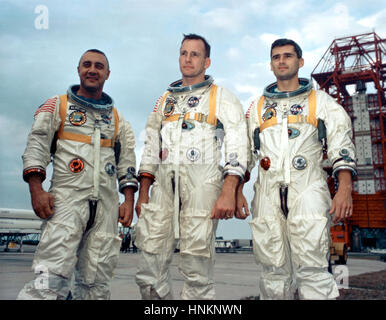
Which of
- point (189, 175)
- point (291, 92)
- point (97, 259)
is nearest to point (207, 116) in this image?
point (189, 175)

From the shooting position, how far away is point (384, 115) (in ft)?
89.4

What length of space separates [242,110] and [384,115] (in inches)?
1097

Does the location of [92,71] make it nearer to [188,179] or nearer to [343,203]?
[188,179]

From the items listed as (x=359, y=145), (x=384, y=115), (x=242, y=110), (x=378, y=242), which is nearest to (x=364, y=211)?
(x=378, y=242)

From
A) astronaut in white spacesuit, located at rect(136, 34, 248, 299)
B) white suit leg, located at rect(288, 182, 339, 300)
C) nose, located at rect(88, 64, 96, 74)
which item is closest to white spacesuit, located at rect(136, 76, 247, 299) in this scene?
astronaut in white spacesuit, located at rect(136, 34, 248, 299)

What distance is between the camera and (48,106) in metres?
3.18

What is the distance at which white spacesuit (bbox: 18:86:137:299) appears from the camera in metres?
2.79

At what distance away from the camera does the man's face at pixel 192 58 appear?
10.9ft

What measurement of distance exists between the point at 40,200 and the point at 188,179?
1.18 meters

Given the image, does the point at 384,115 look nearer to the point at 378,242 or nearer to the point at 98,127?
the point at 378,242

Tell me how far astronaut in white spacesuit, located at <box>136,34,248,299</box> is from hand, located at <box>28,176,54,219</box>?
721 mm

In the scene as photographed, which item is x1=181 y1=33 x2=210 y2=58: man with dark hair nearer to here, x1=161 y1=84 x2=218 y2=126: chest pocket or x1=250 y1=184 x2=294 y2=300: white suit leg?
x1=161 y1=84 x2=218 y2=126: chest pocket

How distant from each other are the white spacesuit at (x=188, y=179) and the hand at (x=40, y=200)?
28.7 inches

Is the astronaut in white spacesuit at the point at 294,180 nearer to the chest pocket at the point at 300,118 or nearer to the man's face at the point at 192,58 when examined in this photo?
the chest pocket at the point at 300,118
